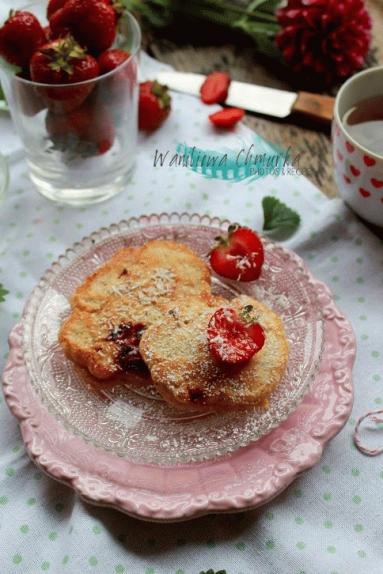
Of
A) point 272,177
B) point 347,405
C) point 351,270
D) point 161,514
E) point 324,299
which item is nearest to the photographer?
point 161,514

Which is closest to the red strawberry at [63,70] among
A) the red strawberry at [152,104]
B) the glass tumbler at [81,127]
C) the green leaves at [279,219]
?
the glass tumbler at [81,127]

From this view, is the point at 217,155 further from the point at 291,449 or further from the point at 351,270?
the point at 291,449

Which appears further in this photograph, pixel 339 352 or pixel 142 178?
pixel 142 178

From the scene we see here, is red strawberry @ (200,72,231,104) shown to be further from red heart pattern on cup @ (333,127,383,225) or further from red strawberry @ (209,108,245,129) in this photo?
red heart pattern on cup @ (333,127,383,225)

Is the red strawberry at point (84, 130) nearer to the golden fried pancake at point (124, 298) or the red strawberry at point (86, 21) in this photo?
the red strawberry at point (86, 21)

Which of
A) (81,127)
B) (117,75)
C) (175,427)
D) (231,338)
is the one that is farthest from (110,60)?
(175,427)

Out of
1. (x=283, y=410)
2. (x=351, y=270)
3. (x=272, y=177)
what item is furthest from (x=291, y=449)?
(x=272, y=177)
